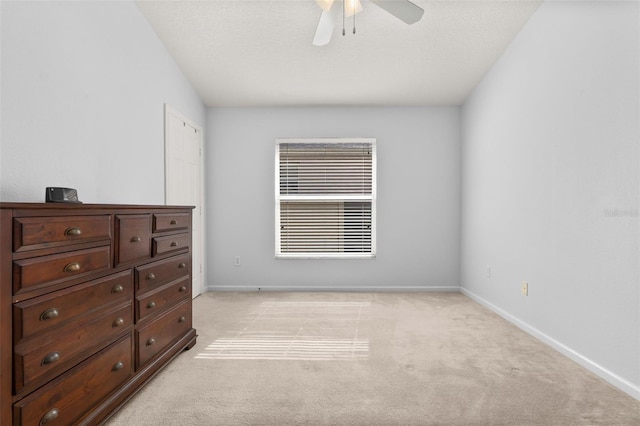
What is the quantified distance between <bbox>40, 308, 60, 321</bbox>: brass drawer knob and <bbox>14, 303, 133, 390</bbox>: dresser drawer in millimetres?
65

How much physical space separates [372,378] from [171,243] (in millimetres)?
1536

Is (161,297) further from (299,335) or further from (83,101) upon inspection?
(83,101)

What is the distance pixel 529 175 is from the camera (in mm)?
3072

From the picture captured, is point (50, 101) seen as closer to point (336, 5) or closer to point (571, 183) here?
point (336, 5)

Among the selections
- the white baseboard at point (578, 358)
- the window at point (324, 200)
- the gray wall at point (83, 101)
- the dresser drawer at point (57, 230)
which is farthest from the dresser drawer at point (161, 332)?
the white baseboard at point (578, 358)

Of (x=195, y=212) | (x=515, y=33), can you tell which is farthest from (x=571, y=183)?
(x=195, y=212)

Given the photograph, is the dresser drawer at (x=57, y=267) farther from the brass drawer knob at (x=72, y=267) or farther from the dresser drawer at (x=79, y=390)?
the dresser drawer at (x=79, y=390)

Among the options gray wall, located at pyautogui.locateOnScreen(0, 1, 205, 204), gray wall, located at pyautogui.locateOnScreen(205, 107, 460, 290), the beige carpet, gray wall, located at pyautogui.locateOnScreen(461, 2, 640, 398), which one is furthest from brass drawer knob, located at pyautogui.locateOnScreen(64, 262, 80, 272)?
gray wall, located at pyautogui.locateOnScreen(205, 107, 460, 290)

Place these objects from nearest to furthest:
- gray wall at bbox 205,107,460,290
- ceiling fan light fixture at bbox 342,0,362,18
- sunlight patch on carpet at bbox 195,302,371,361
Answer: ceiling fan light fixture at bbox 342,0,362,18 < sunlight patch on carpet at bbox 195,302,371,361 < gray wall at bbox 205,107,460,290

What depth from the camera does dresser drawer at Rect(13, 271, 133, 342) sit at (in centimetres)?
130

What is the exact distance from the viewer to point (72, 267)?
1.54m

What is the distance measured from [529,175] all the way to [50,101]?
3.44 m

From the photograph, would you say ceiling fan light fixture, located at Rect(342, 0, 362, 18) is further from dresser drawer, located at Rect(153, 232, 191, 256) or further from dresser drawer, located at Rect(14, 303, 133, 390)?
dresser drawer, located at Rect(14, 303, 133, 390)

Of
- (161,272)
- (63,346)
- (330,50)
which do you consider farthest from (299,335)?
(330,50)
